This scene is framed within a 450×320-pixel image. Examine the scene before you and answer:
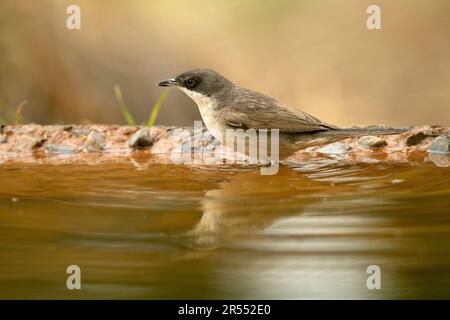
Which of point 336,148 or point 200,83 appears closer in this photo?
point 336,148

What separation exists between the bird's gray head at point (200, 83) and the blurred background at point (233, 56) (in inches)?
142

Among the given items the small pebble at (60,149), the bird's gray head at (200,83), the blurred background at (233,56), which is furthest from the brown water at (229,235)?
the blurred background at (233,56)

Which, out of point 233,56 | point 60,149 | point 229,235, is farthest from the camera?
point 233,56

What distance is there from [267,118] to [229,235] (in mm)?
2879

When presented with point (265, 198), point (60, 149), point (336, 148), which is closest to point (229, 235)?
point (265, 198)

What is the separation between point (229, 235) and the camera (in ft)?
10.5

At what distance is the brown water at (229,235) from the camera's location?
2521 mm

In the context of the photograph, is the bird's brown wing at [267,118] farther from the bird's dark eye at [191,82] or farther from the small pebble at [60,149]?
the small pebble at [60,149]

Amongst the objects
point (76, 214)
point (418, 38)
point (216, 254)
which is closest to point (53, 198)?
point (76, 214)

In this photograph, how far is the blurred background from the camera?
985 centimetres

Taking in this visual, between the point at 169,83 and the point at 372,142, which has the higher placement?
the point at 169,83

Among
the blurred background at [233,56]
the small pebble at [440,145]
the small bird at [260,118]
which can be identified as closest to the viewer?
the small pebble at [440,145]

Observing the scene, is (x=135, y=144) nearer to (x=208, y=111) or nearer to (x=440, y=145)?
(x=208, y=111)

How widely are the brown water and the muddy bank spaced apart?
1.11 meters
